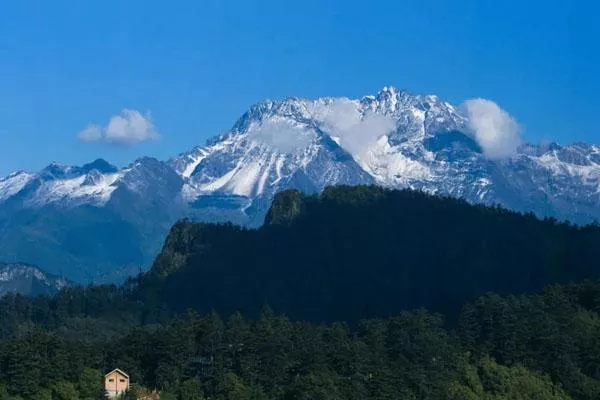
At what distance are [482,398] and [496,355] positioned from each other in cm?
1163

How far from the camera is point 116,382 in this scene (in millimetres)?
108500

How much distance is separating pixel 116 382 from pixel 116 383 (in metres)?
0.10

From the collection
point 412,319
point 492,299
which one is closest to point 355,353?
point 412,319

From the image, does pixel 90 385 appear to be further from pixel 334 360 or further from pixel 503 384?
pixel 503 384

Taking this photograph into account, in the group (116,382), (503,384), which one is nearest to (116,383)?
(116,382)

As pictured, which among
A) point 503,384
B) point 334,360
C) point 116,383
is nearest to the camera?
point 116,383

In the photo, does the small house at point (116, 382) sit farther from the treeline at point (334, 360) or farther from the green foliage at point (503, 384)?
the green foliage at point (503, 384)

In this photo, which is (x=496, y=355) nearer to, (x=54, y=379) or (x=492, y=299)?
(x=492, y=299)

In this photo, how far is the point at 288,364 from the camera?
A: 11188 cm

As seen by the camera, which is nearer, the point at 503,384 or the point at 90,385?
the point at 90,385

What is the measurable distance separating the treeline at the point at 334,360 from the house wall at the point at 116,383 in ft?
4.52

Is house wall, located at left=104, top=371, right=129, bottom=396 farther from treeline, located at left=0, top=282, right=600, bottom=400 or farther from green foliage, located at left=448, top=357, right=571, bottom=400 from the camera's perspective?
green foliage, located at left=448, top=357, right=571, bottom=400

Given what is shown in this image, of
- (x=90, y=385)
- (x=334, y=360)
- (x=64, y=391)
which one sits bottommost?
(x=64, y=391)

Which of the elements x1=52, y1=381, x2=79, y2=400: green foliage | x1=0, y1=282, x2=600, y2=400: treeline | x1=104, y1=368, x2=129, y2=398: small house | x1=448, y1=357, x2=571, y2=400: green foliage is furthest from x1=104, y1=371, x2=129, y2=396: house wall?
x1=448, y1=357, x2=571, y2=400: green foliage
